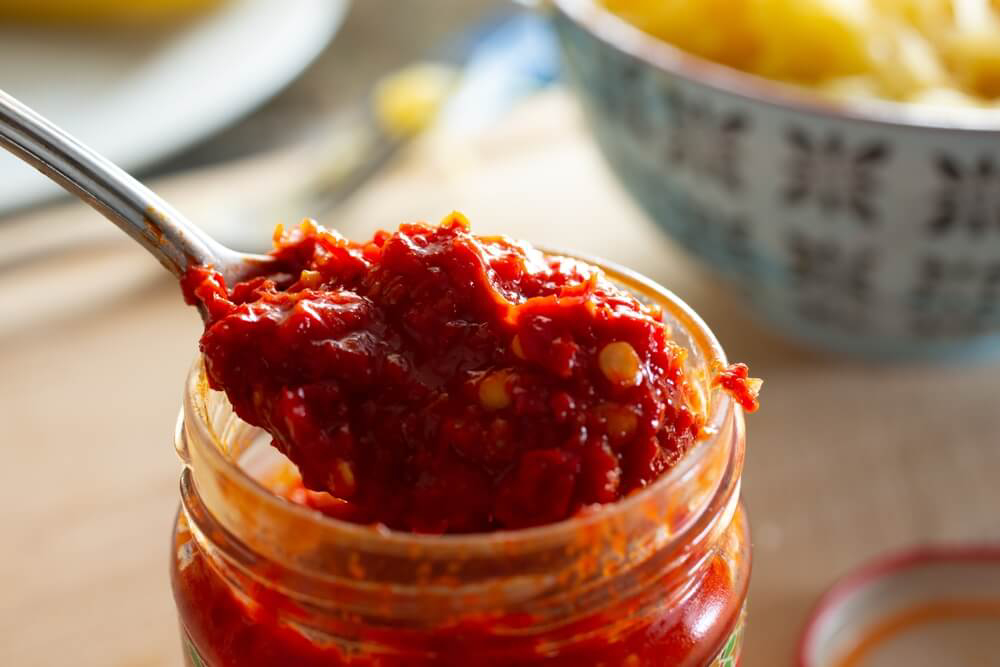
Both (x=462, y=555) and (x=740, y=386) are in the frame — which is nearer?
(x=462, y=555)

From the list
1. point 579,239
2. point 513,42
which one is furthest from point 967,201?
point 513,42

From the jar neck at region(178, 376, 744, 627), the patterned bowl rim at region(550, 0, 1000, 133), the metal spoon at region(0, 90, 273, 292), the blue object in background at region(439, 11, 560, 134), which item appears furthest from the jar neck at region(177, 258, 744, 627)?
the blue object in background at region(439, 11, 560, 134)

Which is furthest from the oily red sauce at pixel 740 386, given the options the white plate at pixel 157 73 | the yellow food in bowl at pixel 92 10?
the yellow food in bowl at pixel 92 10

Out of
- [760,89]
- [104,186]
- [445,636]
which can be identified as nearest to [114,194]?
[104,186]

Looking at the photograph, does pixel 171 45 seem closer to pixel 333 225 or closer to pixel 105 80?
pixel 105 80

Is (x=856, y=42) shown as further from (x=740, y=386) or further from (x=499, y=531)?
(x=499, y=531)
